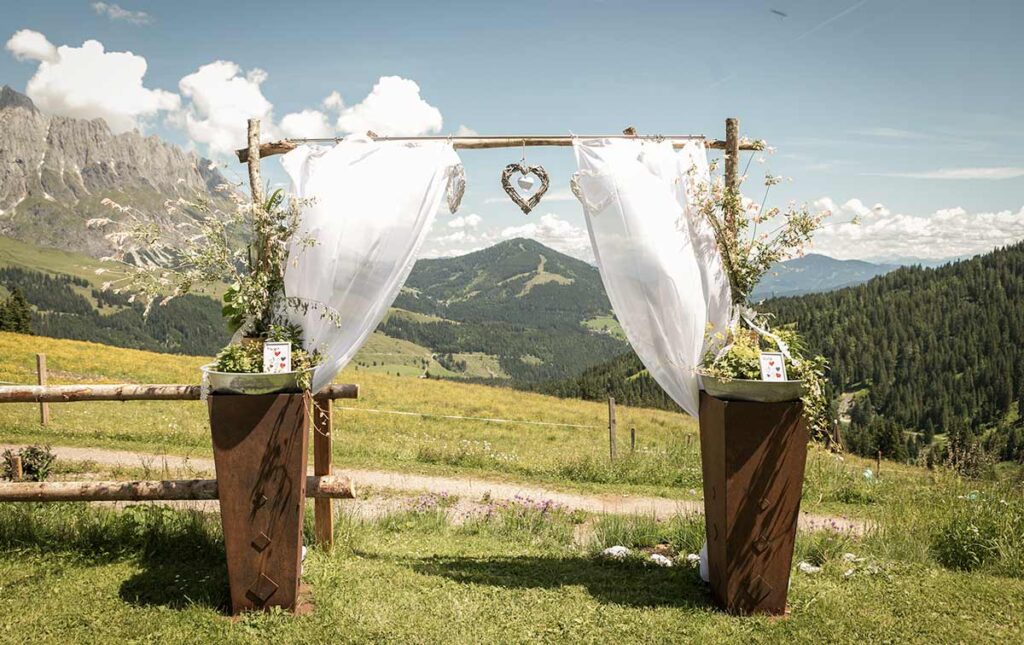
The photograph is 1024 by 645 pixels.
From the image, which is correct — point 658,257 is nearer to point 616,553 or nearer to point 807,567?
point 616,553

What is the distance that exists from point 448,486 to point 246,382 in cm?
608

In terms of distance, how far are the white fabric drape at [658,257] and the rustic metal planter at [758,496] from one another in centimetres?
64

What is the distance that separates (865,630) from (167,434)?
12.3 m

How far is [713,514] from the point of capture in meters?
4.71

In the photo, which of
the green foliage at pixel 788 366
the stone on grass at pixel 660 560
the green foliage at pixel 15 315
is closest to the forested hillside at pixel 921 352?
the green foliage at pixel 15 315

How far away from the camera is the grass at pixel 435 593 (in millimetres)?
4133

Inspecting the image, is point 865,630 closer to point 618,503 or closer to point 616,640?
point 616,640

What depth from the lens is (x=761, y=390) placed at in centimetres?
434

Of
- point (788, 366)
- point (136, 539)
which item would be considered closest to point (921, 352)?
point (788, 366)

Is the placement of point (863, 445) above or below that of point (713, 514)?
below

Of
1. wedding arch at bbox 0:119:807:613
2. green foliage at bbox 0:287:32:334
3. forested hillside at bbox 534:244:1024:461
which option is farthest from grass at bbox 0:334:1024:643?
forested hillside at bbox 534:244:1024:461

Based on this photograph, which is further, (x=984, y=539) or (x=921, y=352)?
(x=921, y=352)

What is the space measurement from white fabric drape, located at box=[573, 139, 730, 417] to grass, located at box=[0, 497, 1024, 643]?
5.20 ft

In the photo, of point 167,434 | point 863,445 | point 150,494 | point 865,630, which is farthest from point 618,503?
point 863,445
